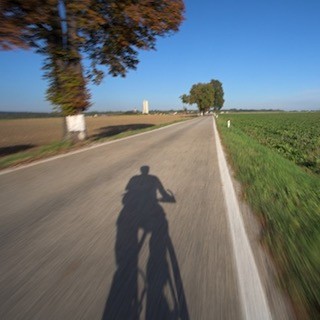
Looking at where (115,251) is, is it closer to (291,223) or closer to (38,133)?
(291,223)

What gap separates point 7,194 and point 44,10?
28.9 feet

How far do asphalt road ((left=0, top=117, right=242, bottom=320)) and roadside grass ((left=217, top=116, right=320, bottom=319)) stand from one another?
21.2 inches

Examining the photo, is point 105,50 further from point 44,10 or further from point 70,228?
point 70,228

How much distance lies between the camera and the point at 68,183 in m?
6.90

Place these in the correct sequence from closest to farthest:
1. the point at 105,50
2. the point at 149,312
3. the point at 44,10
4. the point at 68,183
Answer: the point at 149,312
the point at 68,183
the point at 44,10
the point at 105,50

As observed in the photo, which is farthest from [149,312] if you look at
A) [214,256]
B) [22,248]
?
[22,248]

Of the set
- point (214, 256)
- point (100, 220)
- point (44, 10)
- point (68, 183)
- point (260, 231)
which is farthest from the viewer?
point (44, 10)

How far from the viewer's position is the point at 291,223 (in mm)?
4324

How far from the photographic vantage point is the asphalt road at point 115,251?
2504mm

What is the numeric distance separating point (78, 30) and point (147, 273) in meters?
14.4

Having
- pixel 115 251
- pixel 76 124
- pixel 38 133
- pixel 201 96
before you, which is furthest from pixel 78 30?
pixel 201 96

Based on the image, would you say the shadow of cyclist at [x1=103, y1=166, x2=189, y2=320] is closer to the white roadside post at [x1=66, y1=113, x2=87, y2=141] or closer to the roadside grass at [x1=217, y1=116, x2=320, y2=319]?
the roadside grass at [x1=217, y1=116, x2=320, y2=319]

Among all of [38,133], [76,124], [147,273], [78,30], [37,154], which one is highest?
[78,30]

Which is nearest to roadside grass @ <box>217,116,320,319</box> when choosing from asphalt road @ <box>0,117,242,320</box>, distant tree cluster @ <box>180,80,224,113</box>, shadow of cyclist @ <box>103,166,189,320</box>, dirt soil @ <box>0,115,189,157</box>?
asphalt road @ <box>0,117,242,320</box>
